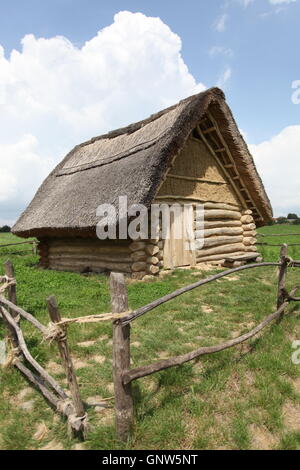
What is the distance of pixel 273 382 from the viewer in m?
3.57

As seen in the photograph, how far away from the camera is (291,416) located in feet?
10.3

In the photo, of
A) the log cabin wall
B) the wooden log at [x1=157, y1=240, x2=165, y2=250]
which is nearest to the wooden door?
the wooden log at [x1=157, y1=240, x2=165, y2=250]

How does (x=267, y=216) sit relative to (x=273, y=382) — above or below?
above

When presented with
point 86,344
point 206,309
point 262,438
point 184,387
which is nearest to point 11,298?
point 86,344

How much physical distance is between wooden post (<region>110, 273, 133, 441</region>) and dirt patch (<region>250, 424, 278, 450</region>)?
115cm

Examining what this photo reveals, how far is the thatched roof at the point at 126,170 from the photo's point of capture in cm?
869

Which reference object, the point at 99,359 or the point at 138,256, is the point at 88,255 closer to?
the point at 138,256

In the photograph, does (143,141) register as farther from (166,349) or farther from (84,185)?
(166,349)

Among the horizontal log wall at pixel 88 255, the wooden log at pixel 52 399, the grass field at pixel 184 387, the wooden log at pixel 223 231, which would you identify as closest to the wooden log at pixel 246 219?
the wooden log at pixel 223 231

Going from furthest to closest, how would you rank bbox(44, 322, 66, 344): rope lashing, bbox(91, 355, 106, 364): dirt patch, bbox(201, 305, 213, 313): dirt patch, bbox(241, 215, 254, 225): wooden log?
1. bbox(241, 215, 254, 225): wooden log
2. bbox(201, 305, 213, 313): dirt patch
3. bbox(91, 355, 106, 364): dirt patch
4. bbox(44, 322, 66, 344): rope lashing

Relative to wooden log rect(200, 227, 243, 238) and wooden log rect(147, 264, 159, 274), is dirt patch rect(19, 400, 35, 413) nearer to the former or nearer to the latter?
wooden log rect(147, 264, 159, 274)

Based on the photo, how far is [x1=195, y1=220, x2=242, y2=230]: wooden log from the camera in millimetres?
11080

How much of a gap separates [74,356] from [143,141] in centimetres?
805
